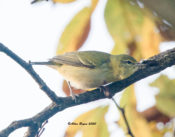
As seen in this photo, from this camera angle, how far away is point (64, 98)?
2.25 metres

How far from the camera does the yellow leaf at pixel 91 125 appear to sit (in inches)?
57.9

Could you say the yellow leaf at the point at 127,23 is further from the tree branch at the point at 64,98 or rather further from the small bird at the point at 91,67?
the small bird at the point at 91,67

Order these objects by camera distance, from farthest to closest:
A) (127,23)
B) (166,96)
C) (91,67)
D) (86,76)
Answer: (91,67) < (86,76) < (166,96) < (127,23)

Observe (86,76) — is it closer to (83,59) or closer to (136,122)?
(83,59)

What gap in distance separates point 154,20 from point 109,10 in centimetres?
23

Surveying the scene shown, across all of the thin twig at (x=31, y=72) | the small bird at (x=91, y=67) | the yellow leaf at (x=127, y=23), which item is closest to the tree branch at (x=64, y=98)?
the thin twig at (x=31, y=72)

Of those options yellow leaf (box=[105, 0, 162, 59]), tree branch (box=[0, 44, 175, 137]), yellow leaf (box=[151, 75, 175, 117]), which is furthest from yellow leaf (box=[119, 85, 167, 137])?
tree branch (box=[0, 44, 175, 137])

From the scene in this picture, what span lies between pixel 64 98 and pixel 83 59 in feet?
4.76

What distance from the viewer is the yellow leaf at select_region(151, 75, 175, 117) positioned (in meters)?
1.35

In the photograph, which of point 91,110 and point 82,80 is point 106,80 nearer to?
point 82,80

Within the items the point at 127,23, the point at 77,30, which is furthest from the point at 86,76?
the point at 127,23

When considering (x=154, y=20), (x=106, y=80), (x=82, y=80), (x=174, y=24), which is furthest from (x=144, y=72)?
(x=174, y=24)

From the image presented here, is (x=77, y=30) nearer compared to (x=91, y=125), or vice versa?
(x=77, y=30)

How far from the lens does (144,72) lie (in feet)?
8.38
